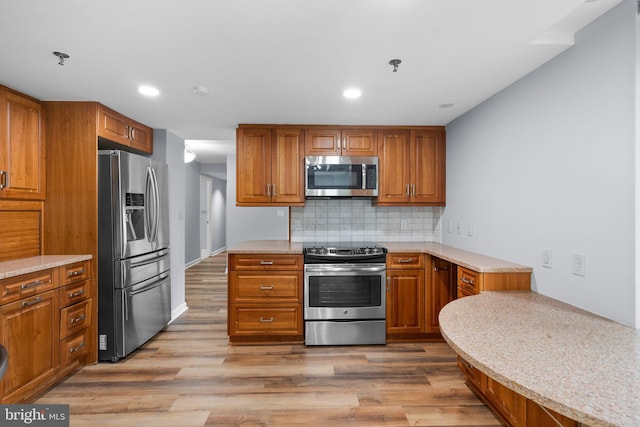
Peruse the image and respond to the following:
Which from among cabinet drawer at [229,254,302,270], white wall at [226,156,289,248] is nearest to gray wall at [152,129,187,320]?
cabinet drawer at [229,254,302,270]

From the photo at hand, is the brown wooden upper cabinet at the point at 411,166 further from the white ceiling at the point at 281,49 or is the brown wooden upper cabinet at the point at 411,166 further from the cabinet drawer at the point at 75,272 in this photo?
the cabinet drawer at the point at 75,272

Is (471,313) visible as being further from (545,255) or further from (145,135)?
(145,135)

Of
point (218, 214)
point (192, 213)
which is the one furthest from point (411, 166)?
point (218, 214)

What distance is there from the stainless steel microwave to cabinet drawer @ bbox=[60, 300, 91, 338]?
7.18 ft

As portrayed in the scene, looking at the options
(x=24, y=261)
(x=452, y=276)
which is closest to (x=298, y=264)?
(x=452, y=276)

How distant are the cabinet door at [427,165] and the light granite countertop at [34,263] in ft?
10.4

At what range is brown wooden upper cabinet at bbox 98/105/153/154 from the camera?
2.98m

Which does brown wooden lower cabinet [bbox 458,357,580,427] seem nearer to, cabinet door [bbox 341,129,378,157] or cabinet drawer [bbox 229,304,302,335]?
cabinet drawer [bbox 229,304,302,335]

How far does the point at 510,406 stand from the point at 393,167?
2.40 metres

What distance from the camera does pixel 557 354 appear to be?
118 centimetres

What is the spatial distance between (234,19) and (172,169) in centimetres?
268

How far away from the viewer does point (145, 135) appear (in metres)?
3.66

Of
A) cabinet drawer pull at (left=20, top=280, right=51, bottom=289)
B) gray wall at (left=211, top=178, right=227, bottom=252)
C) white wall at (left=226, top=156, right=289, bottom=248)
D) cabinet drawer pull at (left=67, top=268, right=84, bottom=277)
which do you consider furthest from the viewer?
gray wall at (left=211, top=178, right=227, bottom=252)

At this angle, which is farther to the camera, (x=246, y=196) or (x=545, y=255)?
(x=246, y=196)
